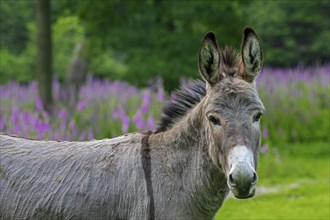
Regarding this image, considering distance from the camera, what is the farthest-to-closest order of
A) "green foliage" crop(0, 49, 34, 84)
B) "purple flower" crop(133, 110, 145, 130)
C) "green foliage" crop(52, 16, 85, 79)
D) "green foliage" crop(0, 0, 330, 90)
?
"green foliage" crop(52, 16, 85, 79), "green foliage" crop(0, 49, 34, 84), "green foliage" crop(0, 0, 330, 90), "purple flower" crop(133, 110, 145, 130)

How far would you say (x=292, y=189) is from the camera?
1035 centimetres

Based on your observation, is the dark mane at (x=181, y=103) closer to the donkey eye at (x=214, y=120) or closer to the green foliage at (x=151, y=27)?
the donkey eye at (x=214, y=120)

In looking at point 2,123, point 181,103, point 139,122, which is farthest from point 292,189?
point 181,103

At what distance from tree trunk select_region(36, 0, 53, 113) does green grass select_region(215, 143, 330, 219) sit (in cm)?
386

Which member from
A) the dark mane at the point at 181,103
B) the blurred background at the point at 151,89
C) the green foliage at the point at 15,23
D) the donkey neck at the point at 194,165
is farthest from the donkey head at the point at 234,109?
the green foliage at the point at 15,23

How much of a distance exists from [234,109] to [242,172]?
1.51 feet

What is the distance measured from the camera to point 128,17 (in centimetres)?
1462

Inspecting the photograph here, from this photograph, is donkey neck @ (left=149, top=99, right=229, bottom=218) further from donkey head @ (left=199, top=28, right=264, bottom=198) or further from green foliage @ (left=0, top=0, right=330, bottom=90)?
green foliage @ (left=0, top=0, right=330, bottom=90)

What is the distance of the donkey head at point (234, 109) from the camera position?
384 centimetres

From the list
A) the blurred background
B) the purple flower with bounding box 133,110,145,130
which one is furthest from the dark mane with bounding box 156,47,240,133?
the purple flower with bounding box 133,110,145,130

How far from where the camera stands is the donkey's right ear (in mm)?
4238

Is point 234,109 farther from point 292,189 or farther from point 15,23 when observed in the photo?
point 15,23

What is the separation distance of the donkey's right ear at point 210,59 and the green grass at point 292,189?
4.18 meters

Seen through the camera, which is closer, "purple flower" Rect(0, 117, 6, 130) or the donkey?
the donkey
